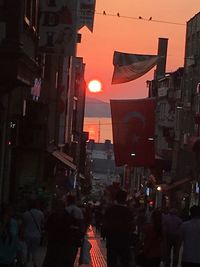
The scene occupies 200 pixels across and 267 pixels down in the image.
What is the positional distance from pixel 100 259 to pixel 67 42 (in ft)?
20.2

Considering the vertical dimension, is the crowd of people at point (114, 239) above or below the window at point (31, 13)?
below

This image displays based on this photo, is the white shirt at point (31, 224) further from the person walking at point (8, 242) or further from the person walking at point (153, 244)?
the person walking at point (8, 242)

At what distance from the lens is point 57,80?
48.9 m

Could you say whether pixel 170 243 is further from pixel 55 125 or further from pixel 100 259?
pixel 55 125

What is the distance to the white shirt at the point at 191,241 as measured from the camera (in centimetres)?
1371

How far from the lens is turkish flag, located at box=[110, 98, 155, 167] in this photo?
122 ft

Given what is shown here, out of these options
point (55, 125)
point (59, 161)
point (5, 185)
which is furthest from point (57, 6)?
point (55, 125)

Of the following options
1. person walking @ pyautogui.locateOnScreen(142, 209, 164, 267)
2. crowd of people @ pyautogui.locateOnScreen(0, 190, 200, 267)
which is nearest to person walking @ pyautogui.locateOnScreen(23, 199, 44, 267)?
crowd of people @ pyautogui.locateOnScreen(0, 190, 200, 267)

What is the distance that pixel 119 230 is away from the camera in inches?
585

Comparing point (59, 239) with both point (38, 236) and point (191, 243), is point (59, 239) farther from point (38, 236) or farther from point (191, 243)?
point (191, 243)

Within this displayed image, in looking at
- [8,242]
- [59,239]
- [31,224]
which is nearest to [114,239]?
[59,239]

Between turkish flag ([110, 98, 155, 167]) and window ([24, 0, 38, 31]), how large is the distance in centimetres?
1448

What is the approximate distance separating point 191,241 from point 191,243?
3cm

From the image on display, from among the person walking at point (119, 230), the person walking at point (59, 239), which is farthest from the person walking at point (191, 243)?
the person walking at point (59, 239)
